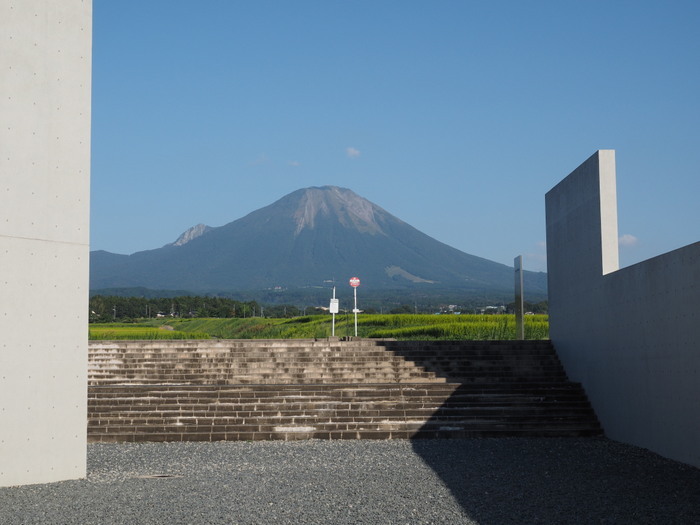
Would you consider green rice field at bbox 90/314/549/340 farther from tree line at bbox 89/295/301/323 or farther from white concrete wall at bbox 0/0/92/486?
tree line at bbox 89/295/301/323

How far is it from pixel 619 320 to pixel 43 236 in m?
8.45

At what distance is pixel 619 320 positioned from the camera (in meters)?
13.6

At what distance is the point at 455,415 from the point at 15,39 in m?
9.09

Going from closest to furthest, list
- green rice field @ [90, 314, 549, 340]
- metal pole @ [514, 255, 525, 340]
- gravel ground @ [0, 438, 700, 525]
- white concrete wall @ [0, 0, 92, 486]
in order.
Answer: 1. gravel ground @ [0, 438, 700, 525]
2. white concrete wall @ [0, 0, 92, 486]
3. metal pole @ [514, 255, 525, 340]
4. green rice field @ [90, 314, 549, 340]

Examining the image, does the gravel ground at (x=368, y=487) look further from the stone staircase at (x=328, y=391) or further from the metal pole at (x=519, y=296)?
the metal pole at (x=519, y=296)

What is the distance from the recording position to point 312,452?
1256 centimetres

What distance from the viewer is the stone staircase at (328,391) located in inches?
570

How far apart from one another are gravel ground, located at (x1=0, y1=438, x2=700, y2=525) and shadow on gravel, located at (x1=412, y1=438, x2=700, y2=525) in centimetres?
1

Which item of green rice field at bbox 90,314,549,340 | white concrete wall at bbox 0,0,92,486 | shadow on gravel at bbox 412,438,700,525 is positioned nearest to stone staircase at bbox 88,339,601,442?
shadow on gravel at bbox 412,438,700,525

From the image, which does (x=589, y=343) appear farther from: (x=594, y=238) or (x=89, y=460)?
(x=89, y=460)

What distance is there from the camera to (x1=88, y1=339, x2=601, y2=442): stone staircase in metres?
14.5

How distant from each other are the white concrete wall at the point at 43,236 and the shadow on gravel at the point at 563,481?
14.0 feet

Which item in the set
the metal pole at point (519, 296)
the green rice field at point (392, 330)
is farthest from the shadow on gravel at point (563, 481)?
the green rice field at point (392, 330)

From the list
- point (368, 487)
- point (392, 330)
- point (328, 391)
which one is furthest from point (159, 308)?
point (368, 487)
